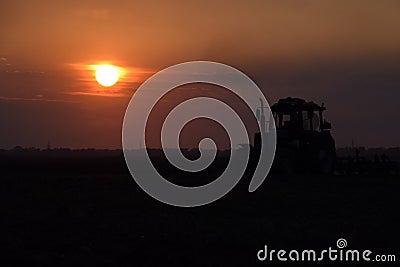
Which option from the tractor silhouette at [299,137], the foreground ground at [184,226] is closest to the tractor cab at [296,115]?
the tractor silhouette at [299,137]

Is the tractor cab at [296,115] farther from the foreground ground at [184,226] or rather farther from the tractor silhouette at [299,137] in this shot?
the foreground ground at [184,226]

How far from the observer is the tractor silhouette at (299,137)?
3303 centimetres

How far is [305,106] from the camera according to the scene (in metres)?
33.3

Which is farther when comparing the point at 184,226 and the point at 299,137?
the point at 299,137

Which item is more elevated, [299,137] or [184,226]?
[299,137]

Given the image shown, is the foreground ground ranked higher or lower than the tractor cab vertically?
lower

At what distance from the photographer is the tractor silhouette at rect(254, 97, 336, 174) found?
33.0m

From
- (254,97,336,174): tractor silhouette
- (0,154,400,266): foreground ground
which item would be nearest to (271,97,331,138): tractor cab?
(254,97,336,174): tractor silhouette

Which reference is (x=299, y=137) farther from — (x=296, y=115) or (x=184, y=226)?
(x=184, y=226)

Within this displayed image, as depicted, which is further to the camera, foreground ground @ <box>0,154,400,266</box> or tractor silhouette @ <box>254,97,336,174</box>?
tractor silhouette @ <box>254,97,336,174</box>

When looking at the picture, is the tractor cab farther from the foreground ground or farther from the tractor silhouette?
the foreground ground

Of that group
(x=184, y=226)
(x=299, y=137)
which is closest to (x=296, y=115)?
(x=299, y=137)

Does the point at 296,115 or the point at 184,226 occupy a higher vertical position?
the point at 296,115

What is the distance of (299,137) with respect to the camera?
33.6m
